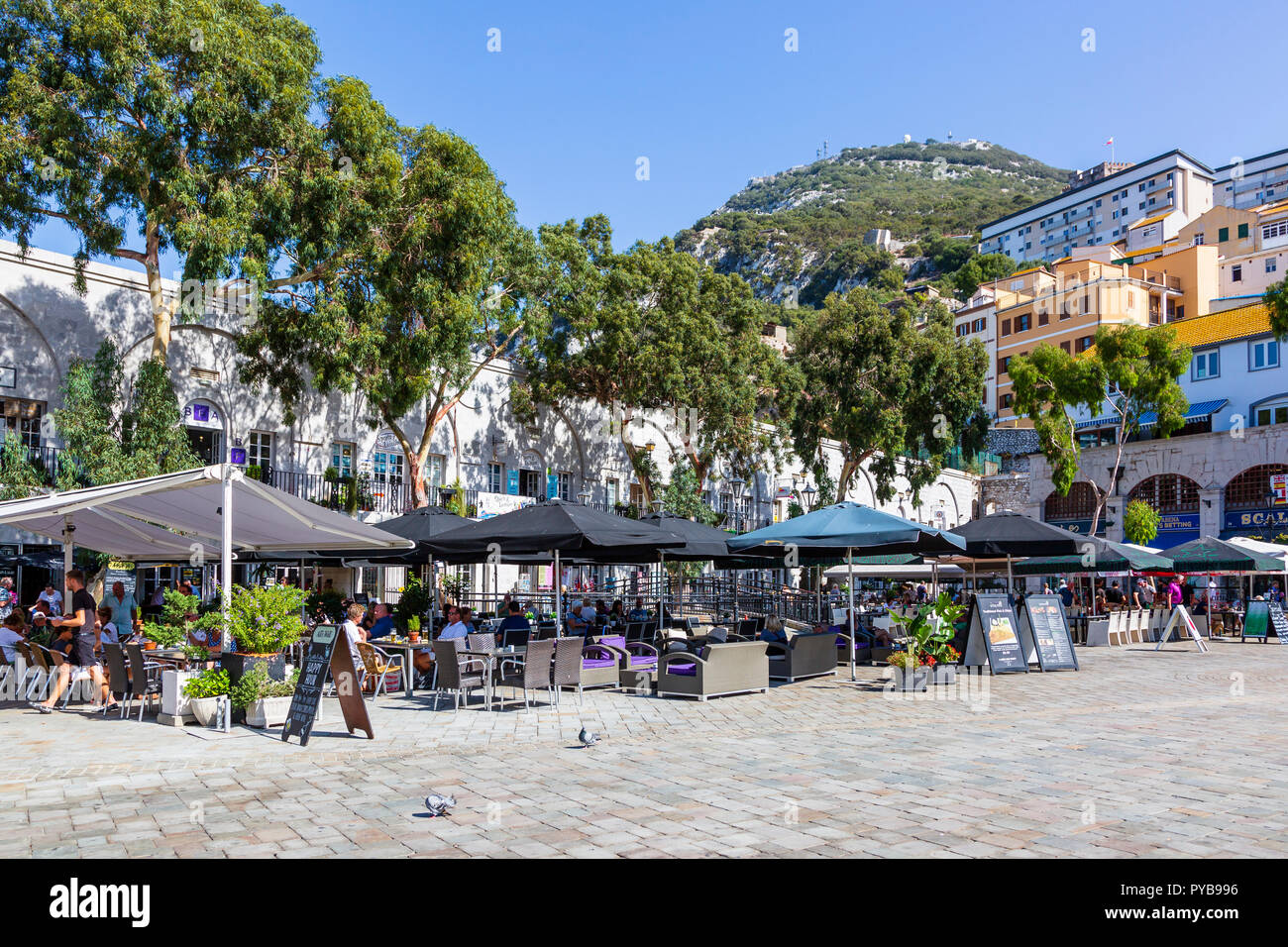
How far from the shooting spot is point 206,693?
420 inches

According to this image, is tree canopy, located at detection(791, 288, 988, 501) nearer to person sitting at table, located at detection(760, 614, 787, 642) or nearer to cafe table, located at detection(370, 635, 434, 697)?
person sitting at table, located at detection(760, 614, 787, 642)

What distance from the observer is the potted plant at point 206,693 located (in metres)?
10.6

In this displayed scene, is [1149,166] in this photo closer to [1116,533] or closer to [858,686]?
[1116,533]

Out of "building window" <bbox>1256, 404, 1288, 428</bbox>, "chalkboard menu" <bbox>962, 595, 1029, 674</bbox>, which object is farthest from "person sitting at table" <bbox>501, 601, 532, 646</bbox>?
"building window" <bbox>1256, 404, 1288, 428</bbox>

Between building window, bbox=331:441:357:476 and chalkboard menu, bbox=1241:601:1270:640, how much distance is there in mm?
24852

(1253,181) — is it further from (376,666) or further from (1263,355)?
(376,666)

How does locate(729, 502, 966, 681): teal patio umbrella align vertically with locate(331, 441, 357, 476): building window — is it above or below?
below

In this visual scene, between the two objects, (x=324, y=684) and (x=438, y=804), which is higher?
(x=324, y=684)

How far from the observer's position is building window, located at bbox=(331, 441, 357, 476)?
2862 centimetres

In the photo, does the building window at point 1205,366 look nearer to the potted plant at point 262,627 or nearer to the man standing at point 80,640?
the potted plant at point 262,627

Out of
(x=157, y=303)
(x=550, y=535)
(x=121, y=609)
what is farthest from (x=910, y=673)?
(x=157, y=303)

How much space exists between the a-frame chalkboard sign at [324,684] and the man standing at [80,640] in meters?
3.83

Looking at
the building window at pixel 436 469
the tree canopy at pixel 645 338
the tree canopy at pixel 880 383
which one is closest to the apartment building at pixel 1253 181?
the tree canopy at pixel 880 383

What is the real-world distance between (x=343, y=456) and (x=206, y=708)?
62.6 feet
